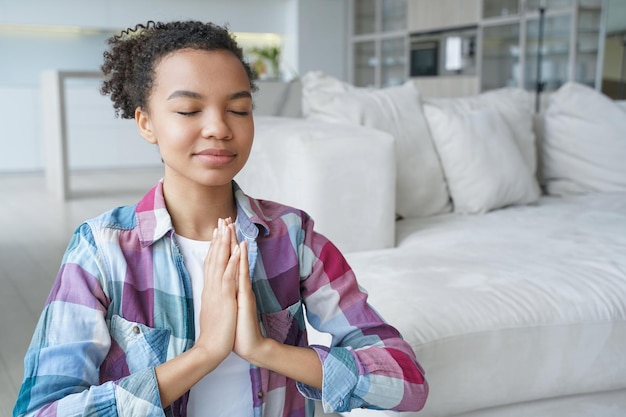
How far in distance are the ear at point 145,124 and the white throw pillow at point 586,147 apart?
2.17 m

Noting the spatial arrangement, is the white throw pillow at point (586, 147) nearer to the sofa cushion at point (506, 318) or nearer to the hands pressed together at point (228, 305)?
the sofa cushion at point (506, 318)

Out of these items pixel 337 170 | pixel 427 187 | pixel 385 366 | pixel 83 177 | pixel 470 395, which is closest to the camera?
pixel 385 366

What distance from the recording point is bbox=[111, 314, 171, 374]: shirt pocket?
0.82m

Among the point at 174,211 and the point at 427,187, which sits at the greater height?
the point at 174,211

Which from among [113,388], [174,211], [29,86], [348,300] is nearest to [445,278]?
[348,300]

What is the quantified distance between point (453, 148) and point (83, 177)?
497 cm

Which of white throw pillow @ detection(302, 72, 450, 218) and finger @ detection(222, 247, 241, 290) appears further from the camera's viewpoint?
white throw pillow @ detection(302, 72, 450, 218)

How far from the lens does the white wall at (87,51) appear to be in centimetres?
673

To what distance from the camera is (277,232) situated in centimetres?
94

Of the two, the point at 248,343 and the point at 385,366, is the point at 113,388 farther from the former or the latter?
the point at 385,366

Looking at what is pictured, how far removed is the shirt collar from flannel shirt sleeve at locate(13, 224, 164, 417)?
92 mm

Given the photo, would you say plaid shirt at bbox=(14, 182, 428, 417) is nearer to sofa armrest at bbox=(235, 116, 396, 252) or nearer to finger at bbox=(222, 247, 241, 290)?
finger at bbox=(222, 247, 241, 290)

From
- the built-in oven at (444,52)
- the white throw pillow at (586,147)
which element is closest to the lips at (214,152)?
the white throw pillow at (586,147)

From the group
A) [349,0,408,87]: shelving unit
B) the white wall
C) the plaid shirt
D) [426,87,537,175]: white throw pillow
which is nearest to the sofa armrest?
[426,87,537,175]: white throw pillow
